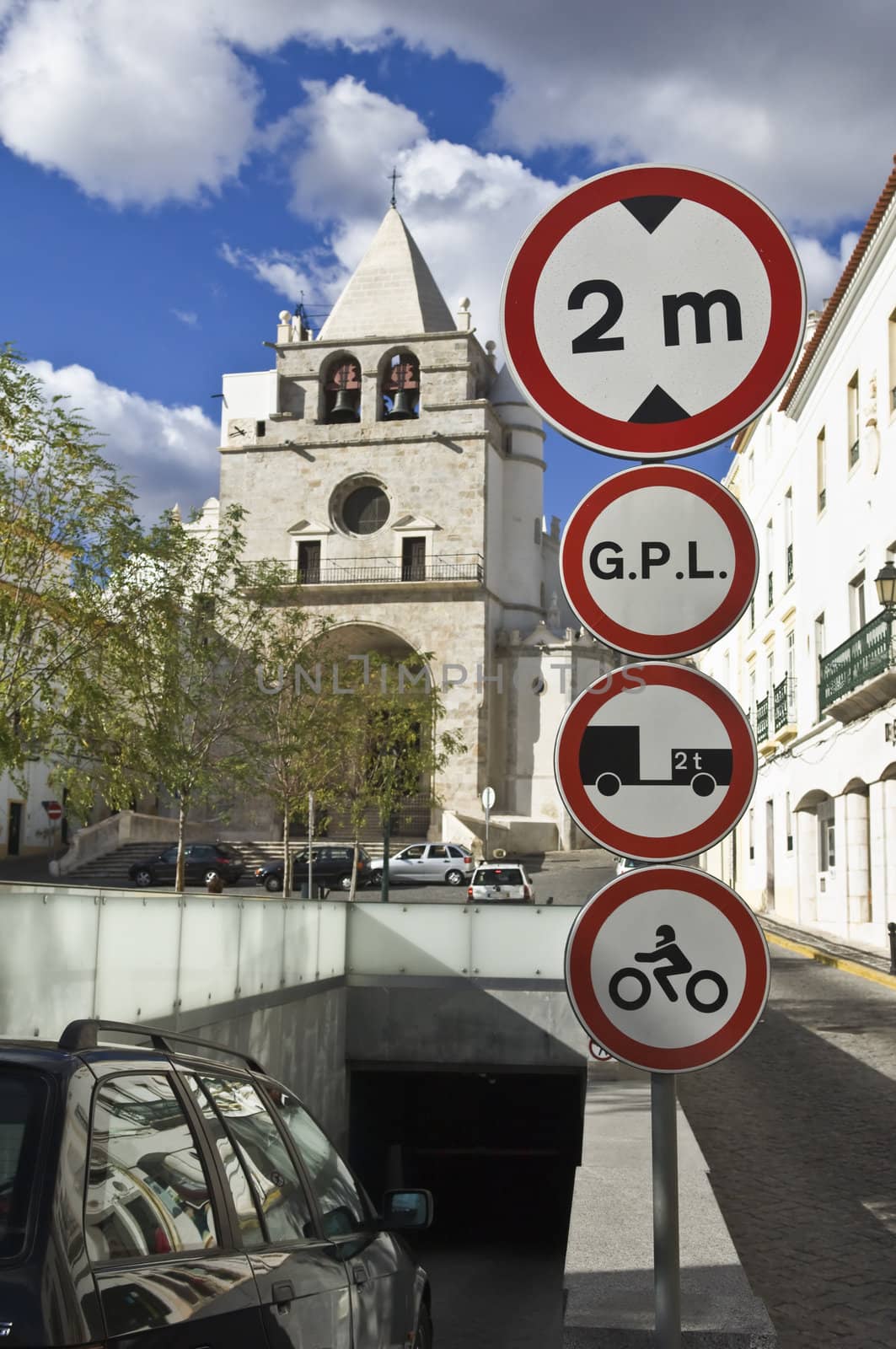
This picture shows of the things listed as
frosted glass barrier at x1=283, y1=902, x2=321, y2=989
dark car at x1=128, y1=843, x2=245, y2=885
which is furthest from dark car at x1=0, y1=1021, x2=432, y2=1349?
dark car at x1=128, y1=843, x2=245, y2=885

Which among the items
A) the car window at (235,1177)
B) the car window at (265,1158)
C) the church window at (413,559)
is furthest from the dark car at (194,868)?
the car window at (235,1177)

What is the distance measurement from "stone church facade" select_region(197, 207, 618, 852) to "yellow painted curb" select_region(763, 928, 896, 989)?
21567 mm

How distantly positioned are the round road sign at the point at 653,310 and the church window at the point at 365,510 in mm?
51470

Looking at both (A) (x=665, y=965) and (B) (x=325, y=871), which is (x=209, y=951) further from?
(B) (x=325, y=871)

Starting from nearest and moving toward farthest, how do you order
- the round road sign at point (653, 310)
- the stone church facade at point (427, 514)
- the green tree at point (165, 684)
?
the round road sign at point (653, 310), the green tree at point (165, 684), the stone church facade at point (427, 514)

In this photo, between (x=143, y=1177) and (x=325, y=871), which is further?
(x=325, y=871)

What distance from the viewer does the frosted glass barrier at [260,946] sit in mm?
12109

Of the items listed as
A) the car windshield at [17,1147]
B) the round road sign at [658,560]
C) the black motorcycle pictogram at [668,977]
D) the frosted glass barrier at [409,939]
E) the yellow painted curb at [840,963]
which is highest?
the round road sign at [658,560]

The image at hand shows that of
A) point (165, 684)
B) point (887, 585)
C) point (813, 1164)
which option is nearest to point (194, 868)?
point (165, 684)

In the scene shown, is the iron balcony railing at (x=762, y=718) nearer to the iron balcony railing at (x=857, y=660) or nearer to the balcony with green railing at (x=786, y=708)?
the balcony with green railing at (x=786, y=708)

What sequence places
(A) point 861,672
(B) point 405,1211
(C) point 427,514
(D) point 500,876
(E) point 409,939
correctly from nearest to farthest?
(B) point 405,1211, (E) point 409,939, (A) point 861,672, (D) point 500,876, (C) point 427,514

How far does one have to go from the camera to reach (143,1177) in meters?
2.74

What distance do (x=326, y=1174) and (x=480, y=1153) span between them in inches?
706

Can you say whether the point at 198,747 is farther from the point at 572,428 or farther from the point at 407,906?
the point at 572,428
